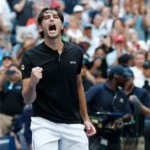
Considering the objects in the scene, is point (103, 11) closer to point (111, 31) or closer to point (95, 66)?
Result: point (111, 31)

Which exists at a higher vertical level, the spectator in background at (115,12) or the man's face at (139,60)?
the spectator in background at (115,12)

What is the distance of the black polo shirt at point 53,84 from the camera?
5.64 m

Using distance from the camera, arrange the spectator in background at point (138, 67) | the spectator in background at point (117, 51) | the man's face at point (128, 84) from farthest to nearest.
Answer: the spectator in background at point (117, 51) → the spectator in background at point (138, 67) → the man's face at point (128, 84)

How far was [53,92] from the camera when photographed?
5645 mm

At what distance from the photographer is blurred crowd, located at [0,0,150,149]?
9.59 m

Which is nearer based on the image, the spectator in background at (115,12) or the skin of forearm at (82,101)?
the skin of forearm at (82,101)

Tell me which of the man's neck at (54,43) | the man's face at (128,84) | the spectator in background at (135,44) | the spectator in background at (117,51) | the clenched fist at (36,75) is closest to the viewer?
the clenched fist at (36,75)

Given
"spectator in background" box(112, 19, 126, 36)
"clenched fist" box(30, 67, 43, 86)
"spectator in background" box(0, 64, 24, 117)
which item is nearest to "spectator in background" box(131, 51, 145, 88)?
"spectator in background" box(112, 19, 126, 36)

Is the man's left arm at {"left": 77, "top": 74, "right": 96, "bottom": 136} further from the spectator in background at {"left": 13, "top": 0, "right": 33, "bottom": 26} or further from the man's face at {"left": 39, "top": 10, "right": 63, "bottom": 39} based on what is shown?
the spectator in background at {"left": 13, "top": 0, "right": 33, "bottom": 26}

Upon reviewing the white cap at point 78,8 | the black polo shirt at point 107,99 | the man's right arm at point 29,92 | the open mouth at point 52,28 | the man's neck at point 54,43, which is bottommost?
the black polo shirt at point 107,99

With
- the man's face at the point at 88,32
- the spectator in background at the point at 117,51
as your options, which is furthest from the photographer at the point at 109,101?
the man's face at the point at 88,32

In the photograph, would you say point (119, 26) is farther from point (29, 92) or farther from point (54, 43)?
point (29, 92)

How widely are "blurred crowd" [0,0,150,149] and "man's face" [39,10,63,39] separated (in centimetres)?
296

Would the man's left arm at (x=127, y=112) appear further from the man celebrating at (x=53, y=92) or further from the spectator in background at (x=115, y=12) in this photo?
the spectator in background at (x=115, y=12)
